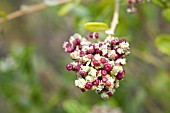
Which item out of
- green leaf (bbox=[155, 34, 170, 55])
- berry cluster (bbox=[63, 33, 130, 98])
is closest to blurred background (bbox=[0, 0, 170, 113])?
green leaf (bbox=[155, 34, 170, 55])

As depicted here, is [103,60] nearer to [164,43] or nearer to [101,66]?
[101,66]

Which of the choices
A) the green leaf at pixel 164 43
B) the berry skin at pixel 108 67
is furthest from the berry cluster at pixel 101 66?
the green leaf at pixel 164 43

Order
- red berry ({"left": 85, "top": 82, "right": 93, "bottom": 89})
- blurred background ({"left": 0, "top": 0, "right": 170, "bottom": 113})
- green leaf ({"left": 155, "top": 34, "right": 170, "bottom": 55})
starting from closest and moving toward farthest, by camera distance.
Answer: red berry ({"left": 85, "top": 82, "right": 93, "bottom": 89}) → green leaf ({"left": 155, "top": 34, "right": 170, "bottom": 55}) → blurred background ({"left": 0, "top": 0, "right": 170, "bottom": 113})

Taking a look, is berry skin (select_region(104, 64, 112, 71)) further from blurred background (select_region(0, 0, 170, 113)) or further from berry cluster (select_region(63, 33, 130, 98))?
blurred background (select_region(0, 0, 170, 113))

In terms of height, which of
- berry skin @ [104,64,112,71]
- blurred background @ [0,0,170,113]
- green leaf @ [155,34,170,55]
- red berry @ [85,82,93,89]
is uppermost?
blurred background @ [0,0,170,113]

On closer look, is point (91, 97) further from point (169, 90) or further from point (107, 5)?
point (107, 5)

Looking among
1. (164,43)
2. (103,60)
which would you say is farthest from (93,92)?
(103,60)

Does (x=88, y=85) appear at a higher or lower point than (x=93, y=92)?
lower

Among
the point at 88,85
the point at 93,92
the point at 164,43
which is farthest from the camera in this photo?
the point at 93,92

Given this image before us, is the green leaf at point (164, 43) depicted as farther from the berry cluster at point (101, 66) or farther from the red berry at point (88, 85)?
the red berry at point (88, 85)
